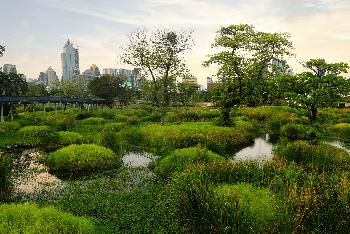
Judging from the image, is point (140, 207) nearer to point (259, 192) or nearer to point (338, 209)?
point (259, 192)

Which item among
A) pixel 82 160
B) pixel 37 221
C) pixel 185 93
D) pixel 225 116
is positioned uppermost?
pixel 185 93

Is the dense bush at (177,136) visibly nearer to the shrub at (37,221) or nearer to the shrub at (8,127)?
the shrub at (8,127)

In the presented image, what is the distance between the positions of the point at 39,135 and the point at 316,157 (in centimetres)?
2518

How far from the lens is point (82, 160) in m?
21.3

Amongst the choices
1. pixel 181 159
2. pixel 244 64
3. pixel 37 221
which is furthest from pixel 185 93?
pixel 37 221

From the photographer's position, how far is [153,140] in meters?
30.3

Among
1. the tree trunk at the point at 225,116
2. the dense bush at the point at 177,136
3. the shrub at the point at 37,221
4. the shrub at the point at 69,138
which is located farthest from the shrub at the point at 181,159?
the tree trunk at the point at 225,116

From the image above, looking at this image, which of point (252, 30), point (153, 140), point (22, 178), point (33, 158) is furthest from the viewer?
point (252, 30)

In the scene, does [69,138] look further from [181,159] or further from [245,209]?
[245,209]

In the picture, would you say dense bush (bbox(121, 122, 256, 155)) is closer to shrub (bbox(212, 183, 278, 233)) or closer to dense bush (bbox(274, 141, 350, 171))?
dense bush (bbox(274, 141, 350, 171))

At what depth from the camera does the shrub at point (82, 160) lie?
2114 centimetres

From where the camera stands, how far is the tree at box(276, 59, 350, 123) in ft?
76.4

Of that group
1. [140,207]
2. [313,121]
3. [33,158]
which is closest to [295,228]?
[140,207]

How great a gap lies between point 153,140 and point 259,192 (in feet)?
57.4
